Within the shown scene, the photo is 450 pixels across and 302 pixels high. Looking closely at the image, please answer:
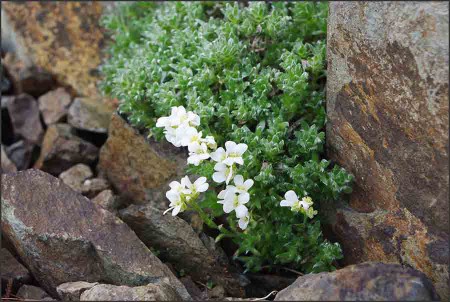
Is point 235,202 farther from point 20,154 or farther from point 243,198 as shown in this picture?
point 20,154

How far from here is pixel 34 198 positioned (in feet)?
13.7

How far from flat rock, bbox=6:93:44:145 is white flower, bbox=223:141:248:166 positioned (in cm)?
248

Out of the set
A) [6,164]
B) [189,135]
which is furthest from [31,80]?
[189,135]

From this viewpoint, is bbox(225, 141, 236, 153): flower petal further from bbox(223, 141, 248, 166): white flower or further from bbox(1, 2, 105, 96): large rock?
bbox(1, 2, 105, 96): large rock

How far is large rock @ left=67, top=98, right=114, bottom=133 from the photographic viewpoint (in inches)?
215

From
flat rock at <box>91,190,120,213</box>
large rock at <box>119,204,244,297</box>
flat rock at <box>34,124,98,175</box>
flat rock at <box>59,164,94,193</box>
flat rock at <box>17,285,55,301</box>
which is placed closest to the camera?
flat rock at <box>17,285,55,301</box>

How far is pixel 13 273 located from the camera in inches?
167

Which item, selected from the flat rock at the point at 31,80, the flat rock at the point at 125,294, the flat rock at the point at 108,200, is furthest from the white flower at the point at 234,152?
the flat rock at the point at 31,80

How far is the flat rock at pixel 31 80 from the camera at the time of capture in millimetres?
6059

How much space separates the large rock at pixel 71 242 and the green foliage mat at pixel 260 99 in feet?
1.78

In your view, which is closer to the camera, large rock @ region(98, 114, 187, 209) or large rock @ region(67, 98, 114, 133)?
large rock @ region(98, 114, 187, 209)

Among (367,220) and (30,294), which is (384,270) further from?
(30,294)

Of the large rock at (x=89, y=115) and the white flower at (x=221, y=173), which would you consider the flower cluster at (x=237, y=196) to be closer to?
the white flower at (x=221, y=173)

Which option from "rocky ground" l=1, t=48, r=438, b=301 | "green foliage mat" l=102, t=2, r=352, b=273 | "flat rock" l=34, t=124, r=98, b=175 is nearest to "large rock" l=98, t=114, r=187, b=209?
"rocky ground" l=1, t=48, r=438, b=301
